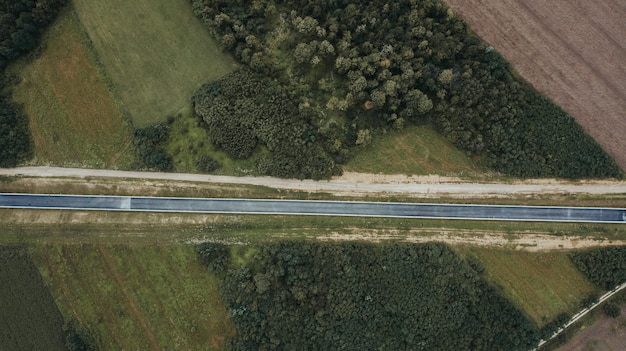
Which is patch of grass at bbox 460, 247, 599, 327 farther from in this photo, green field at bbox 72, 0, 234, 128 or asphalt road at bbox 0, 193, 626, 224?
green field at bbox 72, 0, 234, 128

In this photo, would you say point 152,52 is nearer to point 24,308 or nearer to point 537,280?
point 24,308

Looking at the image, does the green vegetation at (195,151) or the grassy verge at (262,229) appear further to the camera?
the green vegetation at (195,151)

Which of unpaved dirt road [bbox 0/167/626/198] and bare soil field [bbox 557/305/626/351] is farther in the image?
unpaved dirt road [bbox 0/167/626/198]

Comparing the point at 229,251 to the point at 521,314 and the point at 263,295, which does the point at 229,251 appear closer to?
the point at 263,295

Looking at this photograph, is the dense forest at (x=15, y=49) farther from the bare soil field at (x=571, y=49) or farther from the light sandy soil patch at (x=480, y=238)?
the bare soil field at (x=571, y=49)

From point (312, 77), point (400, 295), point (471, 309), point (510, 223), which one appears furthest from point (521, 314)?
point (312, 77)

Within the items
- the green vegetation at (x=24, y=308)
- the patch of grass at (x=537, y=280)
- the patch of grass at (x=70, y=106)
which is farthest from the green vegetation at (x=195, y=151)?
the patch of grass at (x=537, y=280)

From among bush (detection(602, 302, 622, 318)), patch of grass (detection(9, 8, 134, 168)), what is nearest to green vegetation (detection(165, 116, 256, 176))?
patch of grass (detection(9, 8, 134, 168))
